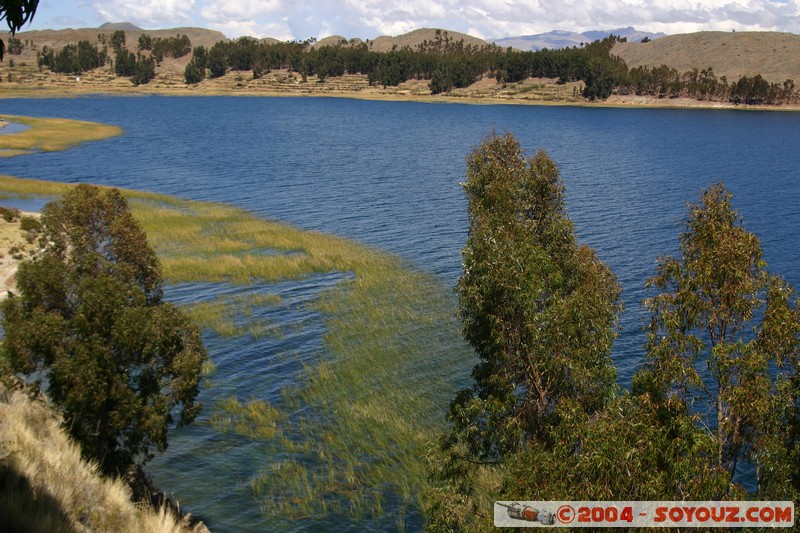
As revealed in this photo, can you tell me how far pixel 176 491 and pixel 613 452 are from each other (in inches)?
887

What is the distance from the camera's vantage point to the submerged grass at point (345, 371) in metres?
33.6

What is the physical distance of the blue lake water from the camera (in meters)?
66.1

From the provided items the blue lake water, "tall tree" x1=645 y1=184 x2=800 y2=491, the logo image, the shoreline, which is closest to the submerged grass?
the blue lake water

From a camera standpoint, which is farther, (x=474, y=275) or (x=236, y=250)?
(x=236, y=250)

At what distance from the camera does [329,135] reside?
173000 millimetres

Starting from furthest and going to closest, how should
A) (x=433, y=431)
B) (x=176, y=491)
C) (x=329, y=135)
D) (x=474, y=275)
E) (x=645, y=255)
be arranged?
(x=329, y=135), (x=645, y=255), (x=433, y=431), (x=176, y=491), (x=474, y=275)

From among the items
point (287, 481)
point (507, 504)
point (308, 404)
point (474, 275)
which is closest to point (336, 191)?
point (308, 404)

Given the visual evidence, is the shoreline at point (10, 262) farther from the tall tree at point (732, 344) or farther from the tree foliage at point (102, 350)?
the tall tree at point (732, 344)

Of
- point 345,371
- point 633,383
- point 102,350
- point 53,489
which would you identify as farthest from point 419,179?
point 633,383

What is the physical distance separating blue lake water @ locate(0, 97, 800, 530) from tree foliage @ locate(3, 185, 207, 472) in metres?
5.60

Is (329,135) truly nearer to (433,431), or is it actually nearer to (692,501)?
(433,431)

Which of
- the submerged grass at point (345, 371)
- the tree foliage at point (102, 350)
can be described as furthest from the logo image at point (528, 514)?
the tree foliage at point (102, 350)

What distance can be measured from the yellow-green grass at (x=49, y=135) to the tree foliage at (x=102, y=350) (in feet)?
368

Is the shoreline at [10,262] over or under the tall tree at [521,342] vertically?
under
